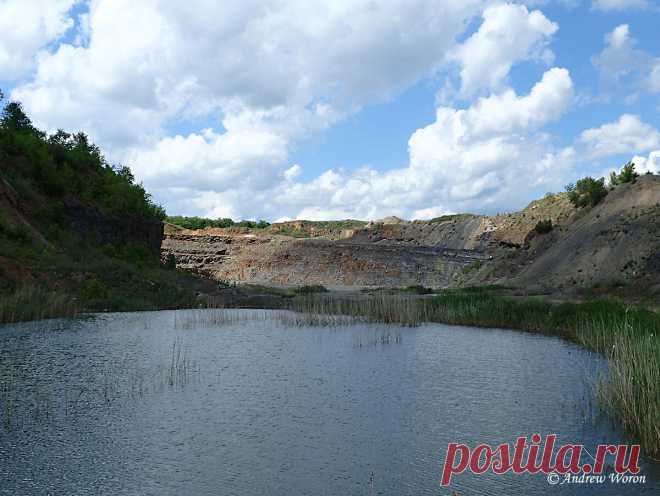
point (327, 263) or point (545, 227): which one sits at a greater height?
point (545, 227)

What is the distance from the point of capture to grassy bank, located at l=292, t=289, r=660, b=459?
971 centimetres

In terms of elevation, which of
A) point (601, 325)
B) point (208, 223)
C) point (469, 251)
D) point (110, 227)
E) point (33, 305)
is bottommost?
point (601, 325)

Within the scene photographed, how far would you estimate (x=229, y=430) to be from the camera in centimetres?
1013

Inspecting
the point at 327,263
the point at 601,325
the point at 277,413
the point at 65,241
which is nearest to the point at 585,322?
the point at 601,325

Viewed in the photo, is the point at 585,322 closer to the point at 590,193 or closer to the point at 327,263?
the point at 590,193

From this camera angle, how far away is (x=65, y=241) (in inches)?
1548

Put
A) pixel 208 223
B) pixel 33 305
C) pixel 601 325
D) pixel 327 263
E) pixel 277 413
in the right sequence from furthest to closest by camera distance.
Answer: pixel 208 223, pixel 327 263, pixel 33 305, pixel 601 325, pixel 277 413

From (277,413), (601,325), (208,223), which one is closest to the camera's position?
(277,413)

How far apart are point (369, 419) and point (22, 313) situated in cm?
1916

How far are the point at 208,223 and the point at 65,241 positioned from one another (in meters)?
86.0

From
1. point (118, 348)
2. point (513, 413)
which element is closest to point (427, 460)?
point (513, 413)

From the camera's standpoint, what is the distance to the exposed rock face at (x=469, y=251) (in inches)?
1543

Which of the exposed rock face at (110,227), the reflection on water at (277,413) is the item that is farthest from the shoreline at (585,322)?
the exposed rock face at (110,227)

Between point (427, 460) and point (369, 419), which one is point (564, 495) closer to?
point (427, 460)
